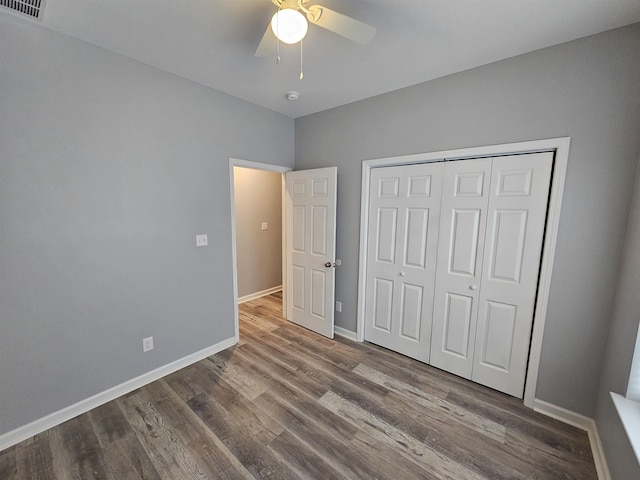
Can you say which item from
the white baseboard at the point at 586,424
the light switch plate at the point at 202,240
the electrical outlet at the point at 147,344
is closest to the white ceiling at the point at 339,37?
the light switch plate at the point at 202,240

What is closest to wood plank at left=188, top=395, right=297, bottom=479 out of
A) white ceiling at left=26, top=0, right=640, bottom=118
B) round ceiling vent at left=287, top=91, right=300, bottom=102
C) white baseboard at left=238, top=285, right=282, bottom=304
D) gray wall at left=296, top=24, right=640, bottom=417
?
gray wall at left=296, top=24, right=640, bottom=417

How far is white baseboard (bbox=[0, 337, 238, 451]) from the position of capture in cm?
163

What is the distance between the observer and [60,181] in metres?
1.69

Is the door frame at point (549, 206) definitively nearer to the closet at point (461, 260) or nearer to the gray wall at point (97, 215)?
the closet at point (461, 260)

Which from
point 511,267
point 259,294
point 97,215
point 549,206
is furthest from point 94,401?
point 549,206

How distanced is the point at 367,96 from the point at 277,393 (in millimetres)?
2870

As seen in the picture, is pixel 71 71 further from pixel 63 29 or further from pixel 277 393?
pixel 277 393

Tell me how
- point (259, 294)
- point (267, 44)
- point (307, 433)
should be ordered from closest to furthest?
point (267, 44) → point (307, 433) → point (259, 294)

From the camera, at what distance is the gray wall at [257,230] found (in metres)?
3.98

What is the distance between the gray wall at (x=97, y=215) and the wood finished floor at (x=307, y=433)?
37cm

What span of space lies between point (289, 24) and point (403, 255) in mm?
2025

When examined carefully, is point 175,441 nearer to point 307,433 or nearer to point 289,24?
point 307,433

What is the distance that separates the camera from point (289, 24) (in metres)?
1.15

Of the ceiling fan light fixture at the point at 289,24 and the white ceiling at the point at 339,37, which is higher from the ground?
the white ceiling at the point at 339,37
